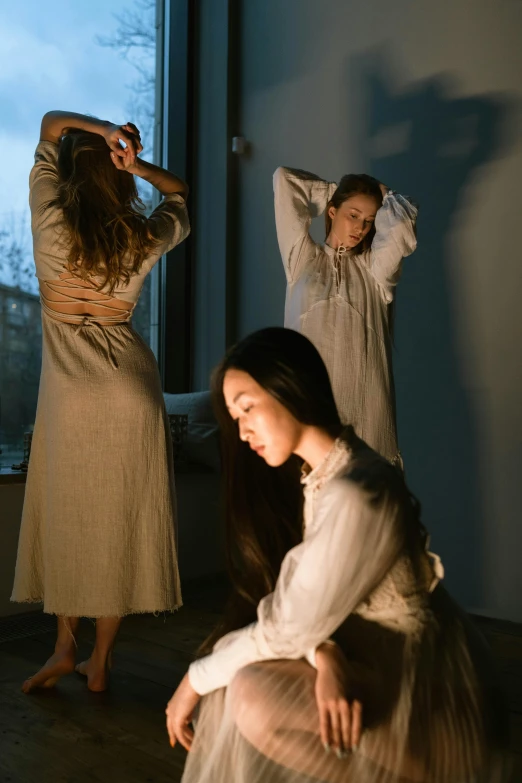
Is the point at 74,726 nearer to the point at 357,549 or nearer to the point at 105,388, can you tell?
the point at 105,388

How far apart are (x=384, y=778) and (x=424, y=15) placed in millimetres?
2904

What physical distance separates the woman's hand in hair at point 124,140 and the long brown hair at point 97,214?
0.22 ft

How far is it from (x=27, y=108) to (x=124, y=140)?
167 cm

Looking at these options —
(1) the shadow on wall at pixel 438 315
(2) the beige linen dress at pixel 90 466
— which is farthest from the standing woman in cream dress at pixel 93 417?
(1) the shadow on wall at pixel 438 315

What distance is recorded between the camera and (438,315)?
304 cm

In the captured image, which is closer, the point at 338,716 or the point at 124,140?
the point at 338,716

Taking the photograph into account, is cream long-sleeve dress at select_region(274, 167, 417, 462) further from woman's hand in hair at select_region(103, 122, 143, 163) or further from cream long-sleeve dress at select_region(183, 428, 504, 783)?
cream long-sleeve dress at select_region(183, 428, 504, 783)

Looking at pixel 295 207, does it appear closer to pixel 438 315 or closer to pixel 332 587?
pixel 438 315

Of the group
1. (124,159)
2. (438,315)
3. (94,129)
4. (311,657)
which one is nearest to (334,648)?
(311,657)

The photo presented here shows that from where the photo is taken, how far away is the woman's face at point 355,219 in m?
2.37

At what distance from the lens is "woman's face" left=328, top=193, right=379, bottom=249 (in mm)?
2365

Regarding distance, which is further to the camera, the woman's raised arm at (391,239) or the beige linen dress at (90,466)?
the woman's raised arm at (391,239)

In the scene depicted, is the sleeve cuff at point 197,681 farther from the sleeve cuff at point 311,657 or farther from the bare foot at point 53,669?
the bare foot at point 53,669

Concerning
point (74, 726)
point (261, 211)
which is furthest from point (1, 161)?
point (74, 726)
